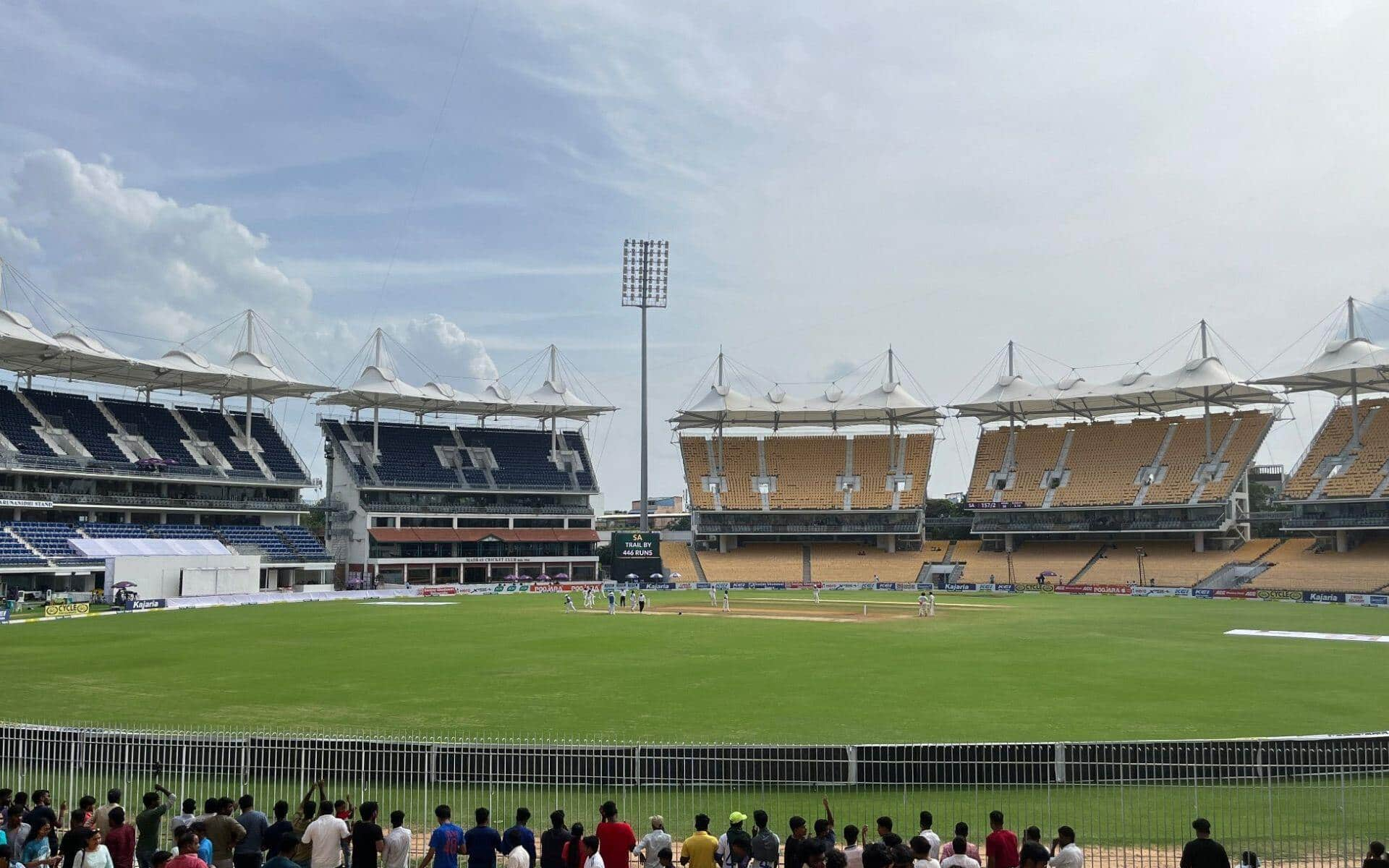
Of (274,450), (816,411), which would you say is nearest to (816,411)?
(816,411)

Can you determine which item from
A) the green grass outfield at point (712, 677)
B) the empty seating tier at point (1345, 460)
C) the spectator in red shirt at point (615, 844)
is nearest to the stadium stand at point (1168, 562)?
the empty seating tier at point (1345, 460)

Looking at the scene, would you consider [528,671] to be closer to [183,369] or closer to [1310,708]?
[1310,708]

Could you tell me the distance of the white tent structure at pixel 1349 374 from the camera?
71.6m

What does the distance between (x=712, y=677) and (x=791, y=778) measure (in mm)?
12526

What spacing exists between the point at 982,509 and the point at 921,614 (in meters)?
41.4

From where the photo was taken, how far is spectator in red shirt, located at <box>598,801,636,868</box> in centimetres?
1009

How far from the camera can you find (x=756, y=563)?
3556 inches

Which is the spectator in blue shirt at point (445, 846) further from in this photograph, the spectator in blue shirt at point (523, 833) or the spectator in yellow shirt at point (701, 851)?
the spectator in yellow shirt at point (701, 851)

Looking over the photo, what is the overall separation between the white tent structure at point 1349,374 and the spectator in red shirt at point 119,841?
80209 millimetres

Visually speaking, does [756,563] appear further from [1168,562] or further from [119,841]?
[119,841]

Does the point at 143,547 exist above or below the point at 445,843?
above

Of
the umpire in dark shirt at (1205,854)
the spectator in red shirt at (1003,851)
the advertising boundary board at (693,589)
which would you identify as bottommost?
the advertising boundary board at (693,589)

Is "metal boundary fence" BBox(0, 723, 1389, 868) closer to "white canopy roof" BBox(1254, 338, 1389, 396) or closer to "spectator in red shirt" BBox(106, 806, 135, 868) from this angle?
"spectator in red shirt" BBox(106, 806, 135, 868)

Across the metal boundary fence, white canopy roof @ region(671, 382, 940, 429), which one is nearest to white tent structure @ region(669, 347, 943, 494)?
white canopy roof @ region(671, 382, 940, 429)
